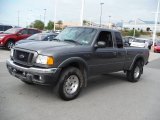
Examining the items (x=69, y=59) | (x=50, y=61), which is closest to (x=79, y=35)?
(x=69, y=59)

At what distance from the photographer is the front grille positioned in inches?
226

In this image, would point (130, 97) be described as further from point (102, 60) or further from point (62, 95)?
point (62, 95)

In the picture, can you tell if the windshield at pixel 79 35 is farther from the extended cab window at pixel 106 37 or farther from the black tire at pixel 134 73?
the black tire at pixel 134 73

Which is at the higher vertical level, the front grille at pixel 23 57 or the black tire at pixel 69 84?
the front grille at pixel 23 57

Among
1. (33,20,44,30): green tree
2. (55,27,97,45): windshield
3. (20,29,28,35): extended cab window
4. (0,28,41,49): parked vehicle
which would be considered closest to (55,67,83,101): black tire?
(55,27,97,45): windshield

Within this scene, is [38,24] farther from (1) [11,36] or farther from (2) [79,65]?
(2) [79,65]

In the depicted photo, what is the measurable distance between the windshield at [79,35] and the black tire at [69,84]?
99cm

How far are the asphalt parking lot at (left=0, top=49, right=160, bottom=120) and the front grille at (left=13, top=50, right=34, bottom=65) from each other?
88 centimetres

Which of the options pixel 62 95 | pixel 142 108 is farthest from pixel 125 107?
pixel 62 95

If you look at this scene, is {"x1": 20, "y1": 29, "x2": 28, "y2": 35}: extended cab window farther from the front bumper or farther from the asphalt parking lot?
the front bumper

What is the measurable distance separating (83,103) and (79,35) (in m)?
2.02

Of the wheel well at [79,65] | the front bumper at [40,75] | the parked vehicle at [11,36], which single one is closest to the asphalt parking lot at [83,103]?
the front bumper at [40,75]

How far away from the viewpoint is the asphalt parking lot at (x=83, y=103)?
5078 millimetres

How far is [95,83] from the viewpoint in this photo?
27.6 feet
